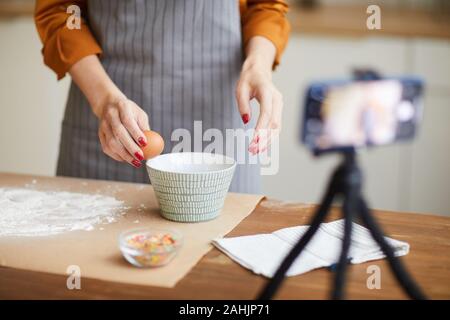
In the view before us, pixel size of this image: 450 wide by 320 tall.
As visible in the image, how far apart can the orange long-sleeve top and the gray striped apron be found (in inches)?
1.9

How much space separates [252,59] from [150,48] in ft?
0.79

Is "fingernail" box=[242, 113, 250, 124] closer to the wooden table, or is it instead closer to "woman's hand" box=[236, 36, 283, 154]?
"woman's hand" box=[236, 36, 283, 154]

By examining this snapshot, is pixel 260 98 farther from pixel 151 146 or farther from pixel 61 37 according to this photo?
pixel 61 37

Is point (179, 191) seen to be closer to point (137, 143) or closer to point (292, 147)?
point (137, 143)

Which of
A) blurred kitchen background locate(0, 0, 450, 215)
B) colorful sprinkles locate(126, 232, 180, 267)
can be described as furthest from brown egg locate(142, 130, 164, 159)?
blurred kitchen background locate(0, 0, 450, 215)

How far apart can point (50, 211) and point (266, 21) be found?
67 centimetres

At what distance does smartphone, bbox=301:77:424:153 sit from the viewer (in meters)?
0.55

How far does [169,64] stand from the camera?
1.35 m

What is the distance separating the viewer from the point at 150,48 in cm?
134

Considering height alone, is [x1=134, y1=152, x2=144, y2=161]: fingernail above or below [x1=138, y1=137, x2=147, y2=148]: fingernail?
below

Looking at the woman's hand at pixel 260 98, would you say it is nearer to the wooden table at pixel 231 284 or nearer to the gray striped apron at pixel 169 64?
the gray striped apron at pixel 169 64
